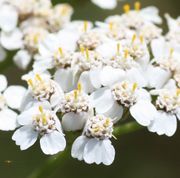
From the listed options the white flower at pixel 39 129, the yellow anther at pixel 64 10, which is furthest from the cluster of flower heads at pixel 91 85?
the yellow anther at pixel 64 10

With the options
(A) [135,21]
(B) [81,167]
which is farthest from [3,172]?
(A) [135,21]

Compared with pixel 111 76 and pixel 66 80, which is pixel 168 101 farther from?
pixel 66 80

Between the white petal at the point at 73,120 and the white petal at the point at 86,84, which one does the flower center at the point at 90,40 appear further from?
the white petal at the point at 73,120

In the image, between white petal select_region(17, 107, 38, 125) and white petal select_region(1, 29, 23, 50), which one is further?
white petal select_region(1, 29, 23, 50)

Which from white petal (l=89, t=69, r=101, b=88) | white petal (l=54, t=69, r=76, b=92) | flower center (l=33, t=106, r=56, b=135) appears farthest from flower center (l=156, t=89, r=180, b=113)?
flower center (l=33, t=106, r=56, b=135)

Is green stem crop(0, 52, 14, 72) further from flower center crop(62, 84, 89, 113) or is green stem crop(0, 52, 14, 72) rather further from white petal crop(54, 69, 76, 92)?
flower center crop(62, 84, 89, 113)

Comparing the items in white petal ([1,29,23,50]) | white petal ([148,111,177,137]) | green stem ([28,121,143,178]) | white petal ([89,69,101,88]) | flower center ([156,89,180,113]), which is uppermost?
white petal ([89,69,101,88])
